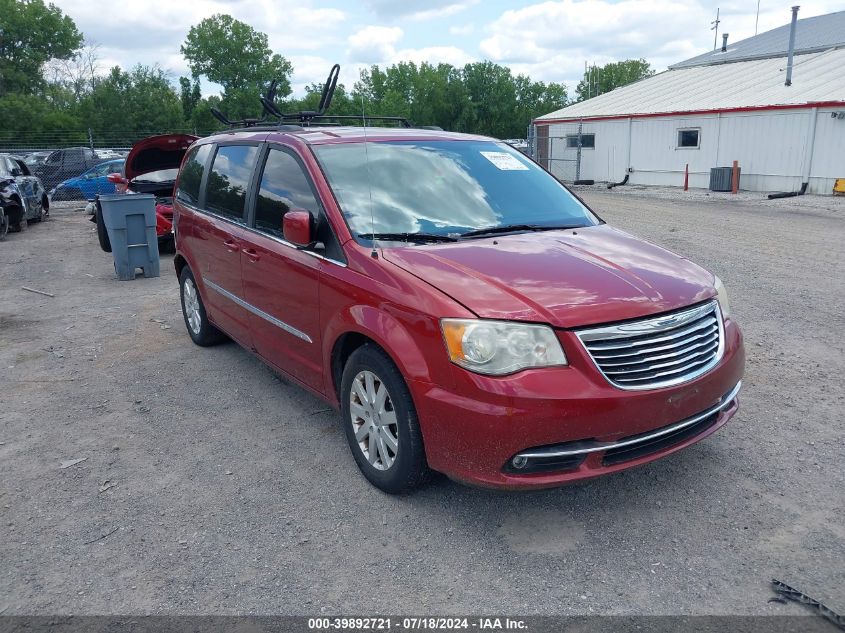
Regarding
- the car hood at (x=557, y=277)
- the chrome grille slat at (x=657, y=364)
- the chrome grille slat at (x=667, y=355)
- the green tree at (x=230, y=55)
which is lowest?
the chrome grille slat at (x=657, y=364)

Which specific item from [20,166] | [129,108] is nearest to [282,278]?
[20,166]

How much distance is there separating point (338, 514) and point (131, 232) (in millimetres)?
7612

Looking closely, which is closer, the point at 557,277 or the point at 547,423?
the point at 547,423

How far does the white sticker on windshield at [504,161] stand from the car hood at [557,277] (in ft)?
2.81

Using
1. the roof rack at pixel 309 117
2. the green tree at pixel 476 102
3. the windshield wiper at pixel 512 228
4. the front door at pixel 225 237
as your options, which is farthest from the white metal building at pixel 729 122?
the green tree at pixel 476 102

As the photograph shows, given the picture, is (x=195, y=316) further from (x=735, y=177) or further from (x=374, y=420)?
(x=735, y=177)

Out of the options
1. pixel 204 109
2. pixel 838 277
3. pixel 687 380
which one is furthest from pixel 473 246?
pixel 204 109

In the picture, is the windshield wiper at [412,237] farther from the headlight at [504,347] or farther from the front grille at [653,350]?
the front grille at [653,350]

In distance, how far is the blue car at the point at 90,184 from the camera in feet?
63.5

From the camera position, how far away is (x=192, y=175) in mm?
6141

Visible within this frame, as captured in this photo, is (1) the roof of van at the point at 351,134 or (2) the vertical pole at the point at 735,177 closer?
(1) the roof of van at the point at 351,134

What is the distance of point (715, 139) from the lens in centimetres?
2381

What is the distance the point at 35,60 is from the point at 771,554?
79.7m

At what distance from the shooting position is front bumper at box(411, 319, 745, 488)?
296 cm
